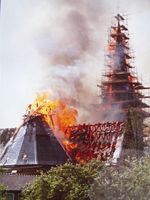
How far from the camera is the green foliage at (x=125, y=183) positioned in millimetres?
3645

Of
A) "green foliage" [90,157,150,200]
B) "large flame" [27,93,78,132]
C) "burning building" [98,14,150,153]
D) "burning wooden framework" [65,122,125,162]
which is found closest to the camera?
"green foliage" [90,157,150,200]

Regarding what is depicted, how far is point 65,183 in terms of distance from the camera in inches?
171

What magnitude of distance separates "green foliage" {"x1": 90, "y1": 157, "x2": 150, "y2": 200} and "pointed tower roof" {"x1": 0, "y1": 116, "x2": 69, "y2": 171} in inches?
33.5

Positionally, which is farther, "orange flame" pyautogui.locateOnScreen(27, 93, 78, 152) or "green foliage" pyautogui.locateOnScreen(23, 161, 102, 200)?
"orange flame" pyautogui.locateOnScreen(27, 93, 78, 152)

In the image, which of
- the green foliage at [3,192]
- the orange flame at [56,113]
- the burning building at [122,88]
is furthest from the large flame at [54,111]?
the green foliage at [3,192]

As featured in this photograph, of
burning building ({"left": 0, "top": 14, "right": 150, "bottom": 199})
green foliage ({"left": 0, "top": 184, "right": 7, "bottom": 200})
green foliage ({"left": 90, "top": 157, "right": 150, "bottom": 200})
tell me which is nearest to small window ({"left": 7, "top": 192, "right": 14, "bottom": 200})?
green foliage ({"left": 0, "top": 184, "right": 7, "bottom": 200})

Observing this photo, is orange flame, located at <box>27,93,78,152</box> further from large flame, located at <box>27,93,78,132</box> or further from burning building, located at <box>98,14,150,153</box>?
burning building, located at <box>98,14,150,153</box>

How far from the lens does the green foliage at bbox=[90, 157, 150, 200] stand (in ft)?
12.0

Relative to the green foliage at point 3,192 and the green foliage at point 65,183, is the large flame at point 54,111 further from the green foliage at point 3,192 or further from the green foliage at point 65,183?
the green foliage at point 3,192

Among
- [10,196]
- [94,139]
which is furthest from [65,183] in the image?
[94,139]

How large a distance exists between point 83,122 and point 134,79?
54cm

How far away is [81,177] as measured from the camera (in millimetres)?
4242

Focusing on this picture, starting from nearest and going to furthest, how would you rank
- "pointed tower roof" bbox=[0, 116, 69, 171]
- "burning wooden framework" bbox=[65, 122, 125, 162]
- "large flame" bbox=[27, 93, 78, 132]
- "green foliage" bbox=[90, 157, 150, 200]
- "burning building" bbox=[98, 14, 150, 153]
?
"green foliage" bbox=[90, 157, 150, 200], "burning building" bbox=[98, 14, 150, 153], "burning wooden framework" bbox=[65, 122, 125, 162], "large flame" bbox=[27, 93, 78, 132], "pointed tower roof" bbox=[0, 116, 69, 171]

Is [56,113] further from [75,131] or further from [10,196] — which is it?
[10,196]
